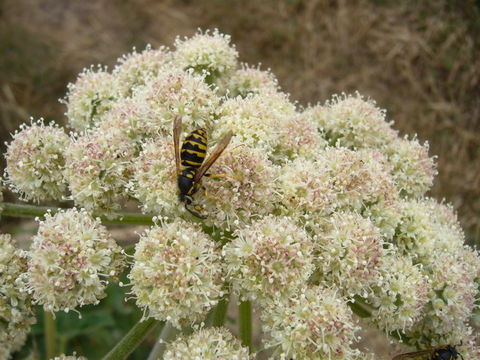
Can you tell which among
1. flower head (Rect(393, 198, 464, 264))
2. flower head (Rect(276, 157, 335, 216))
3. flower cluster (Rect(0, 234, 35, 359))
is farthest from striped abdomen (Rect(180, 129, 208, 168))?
flower head (Rect(393, 198, 464, 264))

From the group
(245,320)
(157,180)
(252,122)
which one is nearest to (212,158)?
(157,180)

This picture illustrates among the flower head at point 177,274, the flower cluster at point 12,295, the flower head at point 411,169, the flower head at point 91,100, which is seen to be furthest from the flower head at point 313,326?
the flower head at point 91,100

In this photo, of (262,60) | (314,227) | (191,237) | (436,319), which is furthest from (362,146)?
(262,60)

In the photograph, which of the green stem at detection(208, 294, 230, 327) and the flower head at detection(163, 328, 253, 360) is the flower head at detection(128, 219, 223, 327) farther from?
the green stem at detection(208, 294, 230, 327)

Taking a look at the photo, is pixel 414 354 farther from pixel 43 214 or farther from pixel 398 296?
pixel 43 214

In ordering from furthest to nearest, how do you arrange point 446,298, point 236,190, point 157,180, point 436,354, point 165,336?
point 165,336 < point 446,298 < point 436,354 < point 157,180 < point 236,190

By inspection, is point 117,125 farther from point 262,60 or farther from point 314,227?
point 262,60

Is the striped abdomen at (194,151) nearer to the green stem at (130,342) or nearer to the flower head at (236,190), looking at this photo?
the flower head at (236,190)
